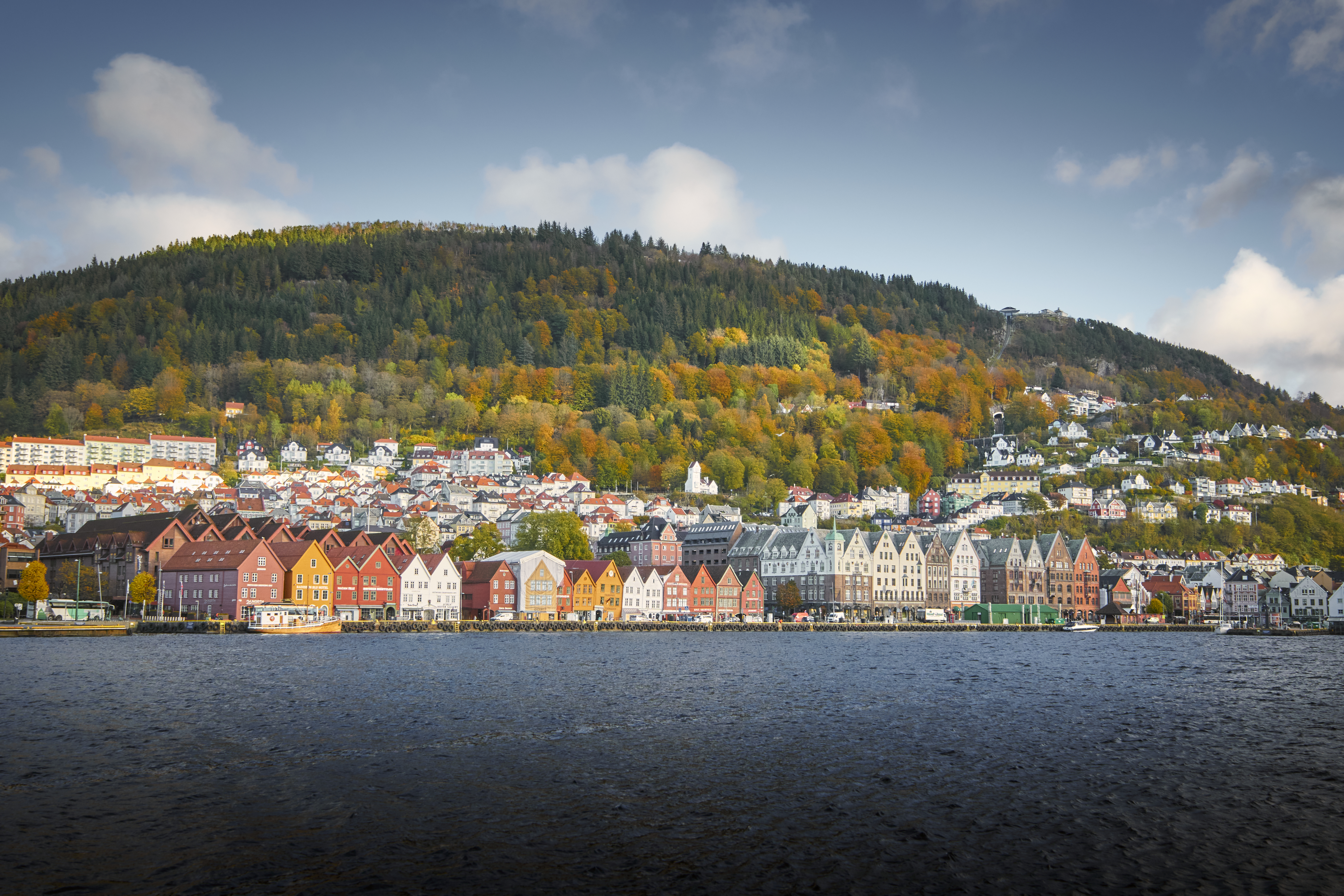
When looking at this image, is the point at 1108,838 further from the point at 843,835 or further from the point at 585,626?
the point at 585,626

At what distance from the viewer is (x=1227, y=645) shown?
87.3m

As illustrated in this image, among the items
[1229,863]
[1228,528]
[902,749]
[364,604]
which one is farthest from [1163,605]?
[1229,863]

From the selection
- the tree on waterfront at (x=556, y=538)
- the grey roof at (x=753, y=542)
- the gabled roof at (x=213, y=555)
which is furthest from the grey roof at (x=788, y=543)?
the gabled roof at (x=213, y=555)

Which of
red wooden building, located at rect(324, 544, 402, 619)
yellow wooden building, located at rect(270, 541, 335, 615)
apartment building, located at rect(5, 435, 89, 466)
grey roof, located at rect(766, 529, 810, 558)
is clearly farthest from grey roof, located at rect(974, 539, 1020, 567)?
apartment building, located at rect(5, 435, 89, 466)

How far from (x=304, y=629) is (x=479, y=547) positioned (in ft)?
112

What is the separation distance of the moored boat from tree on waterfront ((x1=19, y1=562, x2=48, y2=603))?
1737 centimetres

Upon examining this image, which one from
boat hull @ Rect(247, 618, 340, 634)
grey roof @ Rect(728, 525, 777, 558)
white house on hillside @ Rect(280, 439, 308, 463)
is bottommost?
boat hull @ Rect(247, 618, 340, 634)

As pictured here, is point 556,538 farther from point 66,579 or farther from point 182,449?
point 182,449

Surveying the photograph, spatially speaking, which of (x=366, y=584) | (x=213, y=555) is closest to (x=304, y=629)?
(x=366, y=584)

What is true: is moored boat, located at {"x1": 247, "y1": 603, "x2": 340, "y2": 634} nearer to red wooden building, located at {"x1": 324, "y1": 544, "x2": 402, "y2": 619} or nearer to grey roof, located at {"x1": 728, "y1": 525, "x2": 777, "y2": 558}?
red wooden building, located at {"x1": 324, "y1": 544, "x2": 402, "y2": 619}

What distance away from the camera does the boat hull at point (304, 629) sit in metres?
85.4

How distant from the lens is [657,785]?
2420 cm

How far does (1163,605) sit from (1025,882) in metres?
137

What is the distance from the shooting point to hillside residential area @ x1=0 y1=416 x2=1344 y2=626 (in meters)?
98.2
